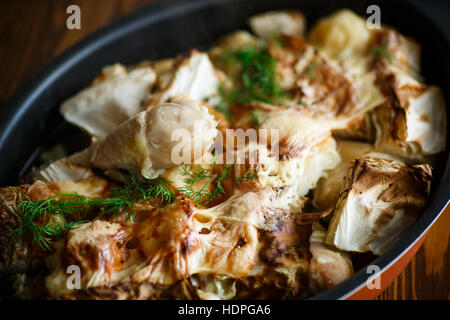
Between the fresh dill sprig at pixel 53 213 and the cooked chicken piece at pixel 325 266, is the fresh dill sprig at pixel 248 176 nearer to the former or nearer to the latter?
the cooked chicken piece at pixel 325 266

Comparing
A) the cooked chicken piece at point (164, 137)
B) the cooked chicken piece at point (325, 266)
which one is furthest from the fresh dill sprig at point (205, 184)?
the cooked chicken piece at point (325, 266)

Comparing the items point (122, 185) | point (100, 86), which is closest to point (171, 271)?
point (122, 185)

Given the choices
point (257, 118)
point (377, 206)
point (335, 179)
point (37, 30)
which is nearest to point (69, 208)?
point (257, 118)

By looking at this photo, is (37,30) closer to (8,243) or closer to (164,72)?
(164,72)

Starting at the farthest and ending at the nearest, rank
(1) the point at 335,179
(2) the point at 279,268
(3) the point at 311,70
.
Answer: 1. (3) the point at 311,70
2. (1) the point at 335,179
3. (2) the point at 279,268

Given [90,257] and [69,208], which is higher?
[69,208]
